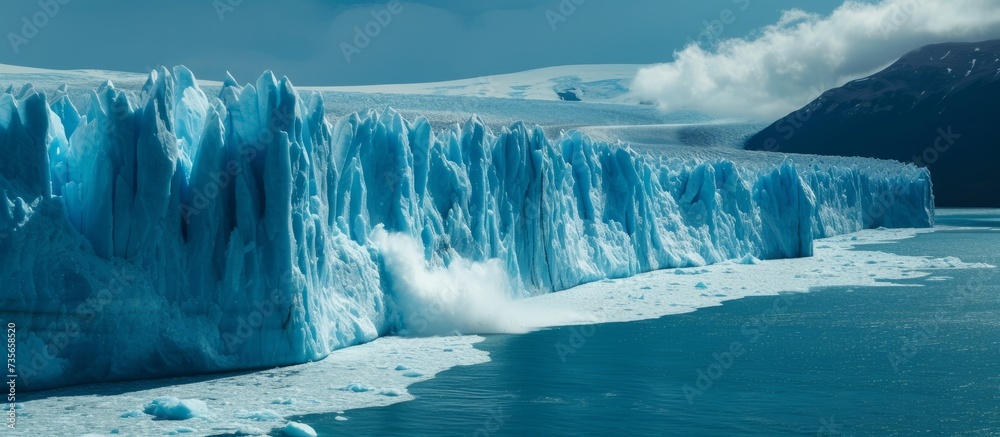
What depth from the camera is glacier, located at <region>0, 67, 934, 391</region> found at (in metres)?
7.71

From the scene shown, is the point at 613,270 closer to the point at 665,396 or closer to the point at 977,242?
the point at 665,396

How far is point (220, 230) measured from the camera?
28.7 ft

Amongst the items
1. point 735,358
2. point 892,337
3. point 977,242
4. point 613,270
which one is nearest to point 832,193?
point 977,242

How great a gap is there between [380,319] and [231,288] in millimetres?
2598

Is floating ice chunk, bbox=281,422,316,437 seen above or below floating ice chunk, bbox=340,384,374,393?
below

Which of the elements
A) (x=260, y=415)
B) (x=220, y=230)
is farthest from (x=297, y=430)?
(x=220, y=230)

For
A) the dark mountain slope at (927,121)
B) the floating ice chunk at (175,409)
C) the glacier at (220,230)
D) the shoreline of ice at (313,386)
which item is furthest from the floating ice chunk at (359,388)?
the dark mountain slope at (927,121)

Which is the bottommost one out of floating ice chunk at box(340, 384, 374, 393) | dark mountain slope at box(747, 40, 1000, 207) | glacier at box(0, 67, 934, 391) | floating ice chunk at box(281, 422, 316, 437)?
floating ice chunk at box(281, 422, 316, 437)

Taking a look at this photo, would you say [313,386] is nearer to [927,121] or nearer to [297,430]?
[297,430]

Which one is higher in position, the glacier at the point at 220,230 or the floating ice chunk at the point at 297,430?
the glacier at the point at 220,230

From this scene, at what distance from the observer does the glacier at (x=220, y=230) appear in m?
7.71

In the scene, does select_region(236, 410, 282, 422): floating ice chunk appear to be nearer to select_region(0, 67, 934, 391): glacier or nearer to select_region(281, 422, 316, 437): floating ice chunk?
select_region(281, 422, 316, 437): floating ice chunk

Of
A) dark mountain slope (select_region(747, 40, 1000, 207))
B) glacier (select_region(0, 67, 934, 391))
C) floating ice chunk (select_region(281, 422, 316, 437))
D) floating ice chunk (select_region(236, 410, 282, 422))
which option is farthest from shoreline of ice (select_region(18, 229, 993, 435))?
dark mountain slope (select_region(747, 40, 1000, 207))

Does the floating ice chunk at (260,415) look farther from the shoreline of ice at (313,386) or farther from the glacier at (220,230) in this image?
the glacier at (220,230)
